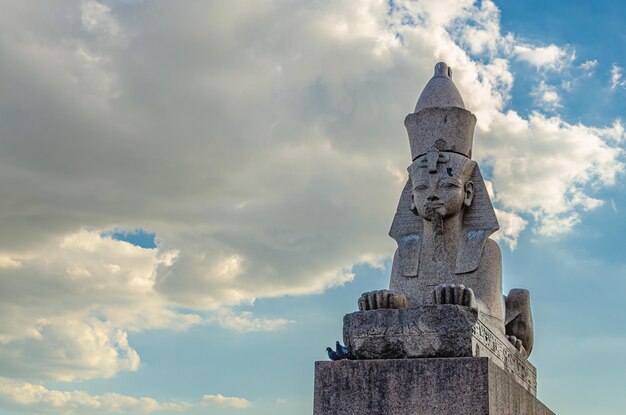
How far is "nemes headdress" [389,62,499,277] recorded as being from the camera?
8.39m

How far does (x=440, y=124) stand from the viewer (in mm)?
8570

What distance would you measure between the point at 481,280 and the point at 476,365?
1913 millimetres

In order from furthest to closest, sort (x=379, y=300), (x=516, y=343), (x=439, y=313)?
(x=516, y=343), (x=379, y=300), (x=439, y=313)

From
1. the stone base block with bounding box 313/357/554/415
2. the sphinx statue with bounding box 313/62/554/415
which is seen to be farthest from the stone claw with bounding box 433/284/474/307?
the stone base block with bounding box 313/357/554/415

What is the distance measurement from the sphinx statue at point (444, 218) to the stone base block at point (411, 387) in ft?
5.03

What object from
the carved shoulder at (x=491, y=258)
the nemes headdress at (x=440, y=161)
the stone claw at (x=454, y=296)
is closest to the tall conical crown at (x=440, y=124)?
the nemes headdress at (x=440, y=161)

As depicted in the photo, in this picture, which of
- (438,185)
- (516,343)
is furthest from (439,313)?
(516,343)

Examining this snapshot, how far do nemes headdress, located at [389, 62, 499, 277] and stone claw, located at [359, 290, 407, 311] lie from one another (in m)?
1.31

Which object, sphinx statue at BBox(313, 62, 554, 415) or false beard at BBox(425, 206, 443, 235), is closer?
sphinx statue at BBox(313, 62, 554, 415)

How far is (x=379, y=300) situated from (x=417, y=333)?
0.53 meters

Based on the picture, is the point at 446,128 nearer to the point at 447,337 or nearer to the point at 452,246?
the point at 452,246

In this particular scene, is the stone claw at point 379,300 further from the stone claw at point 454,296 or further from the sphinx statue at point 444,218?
the sphinx statue at point 444,218

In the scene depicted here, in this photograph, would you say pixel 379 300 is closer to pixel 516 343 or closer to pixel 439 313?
pixel 439 313

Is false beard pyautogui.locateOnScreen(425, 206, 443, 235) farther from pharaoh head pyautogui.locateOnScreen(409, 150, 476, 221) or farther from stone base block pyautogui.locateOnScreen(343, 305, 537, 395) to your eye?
stone base block pyautogui.locateOnScreen(343, 305, 537, 395)
